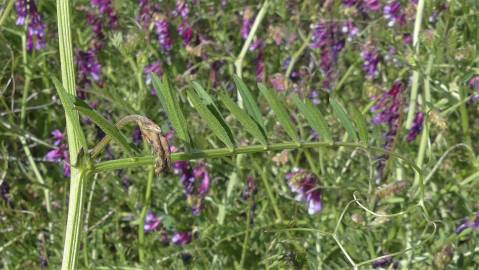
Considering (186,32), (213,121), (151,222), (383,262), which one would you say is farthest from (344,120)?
(186,32)

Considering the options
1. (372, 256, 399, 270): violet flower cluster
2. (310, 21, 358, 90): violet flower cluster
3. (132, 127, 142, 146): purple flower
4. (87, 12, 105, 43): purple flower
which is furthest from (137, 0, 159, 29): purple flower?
(372, 256, 399, 270): violet flower cluster

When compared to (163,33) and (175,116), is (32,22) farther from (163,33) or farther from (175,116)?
(175,116)

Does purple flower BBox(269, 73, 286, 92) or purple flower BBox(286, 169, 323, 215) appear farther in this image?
purple flower BBox(269, 73, 286, 92)

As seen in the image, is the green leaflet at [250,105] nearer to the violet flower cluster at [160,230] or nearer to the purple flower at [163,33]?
the violet flower cluster at [160,230]

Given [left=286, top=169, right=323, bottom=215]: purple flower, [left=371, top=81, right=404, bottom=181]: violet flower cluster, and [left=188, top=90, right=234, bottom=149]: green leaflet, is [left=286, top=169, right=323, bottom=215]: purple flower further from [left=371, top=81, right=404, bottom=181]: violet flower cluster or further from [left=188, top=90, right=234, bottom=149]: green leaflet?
[left=188, top=90, right=234, bottom=149]: green leaflet

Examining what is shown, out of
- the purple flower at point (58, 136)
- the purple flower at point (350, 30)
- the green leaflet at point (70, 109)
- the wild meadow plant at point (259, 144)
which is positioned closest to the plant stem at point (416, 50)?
the wild meadow plant at point (259, 144)

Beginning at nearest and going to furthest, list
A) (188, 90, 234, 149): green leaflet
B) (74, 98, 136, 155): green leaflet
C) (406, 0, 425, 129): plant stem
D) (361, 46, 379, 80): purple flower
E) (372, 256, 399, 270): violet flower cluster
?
1. (74, 98, 136, 155): green leaflet
2. (188, 90, 234, 149): green leaflet
3. (372, 256, 399, 270): violet flower cluster
4. (406, 0, 425, 129): plant stem
5. (361, 46, 379, 80): purple flower

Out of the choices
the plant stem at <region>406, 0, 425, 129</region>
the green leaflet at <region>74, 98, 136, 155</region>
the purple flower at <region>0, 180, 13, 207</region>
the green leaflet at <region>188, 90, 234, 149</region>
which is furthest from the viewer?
the purple flower at <region>0, 180, 13, 207</region>
